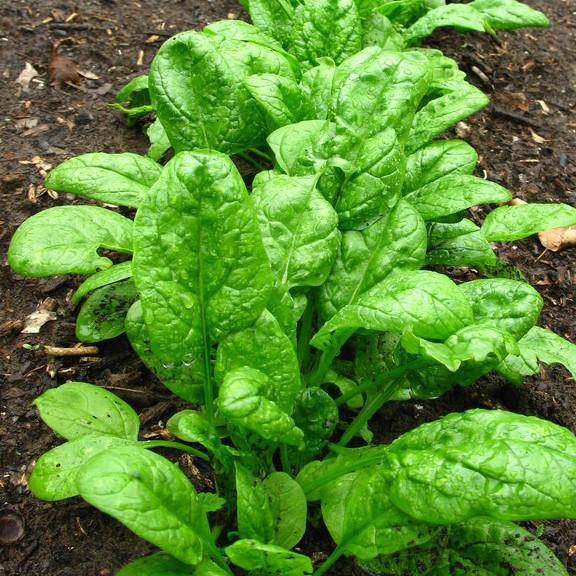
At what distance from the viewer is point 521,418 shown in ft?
4.91

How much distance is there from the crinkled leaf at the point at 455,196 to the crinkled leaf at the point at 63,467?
1.09m

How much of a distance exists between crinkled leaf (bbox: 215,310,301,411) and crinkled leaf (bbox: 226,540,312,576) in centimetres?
35

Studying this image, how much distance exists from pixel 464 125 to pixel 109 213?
6.46ft

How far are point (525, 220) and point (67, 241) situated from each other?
4.39ft

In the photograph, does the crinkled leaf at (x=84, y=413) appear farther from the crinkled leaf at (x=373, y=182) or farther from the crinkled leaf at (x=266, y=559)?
the crinkled leaf at (x=373, y=182)

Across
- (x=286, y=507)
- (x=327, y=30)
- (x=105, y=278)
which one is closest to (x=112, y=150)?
(x=327, y=30)

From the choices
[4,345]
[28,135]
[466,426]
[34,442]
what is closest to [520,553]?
[466,426]

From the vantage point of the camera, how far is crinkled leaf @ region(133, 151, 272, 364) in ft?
5.09

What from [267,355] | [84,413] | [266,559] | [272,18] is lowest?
[84,413]

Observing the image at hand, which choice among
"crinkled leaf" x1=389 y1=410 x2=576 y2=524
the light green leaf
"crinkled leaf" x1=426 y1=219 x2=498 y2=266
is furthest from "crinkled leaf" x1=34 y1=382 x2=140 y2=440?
"crinkled leaf" x1=426 y1=219 x2=498 y2=266

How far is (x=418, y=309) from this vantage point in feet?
5.13

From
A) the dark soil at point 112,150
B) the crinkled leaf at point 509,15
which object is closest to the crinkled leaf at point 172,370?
the dark soil at point 112,150

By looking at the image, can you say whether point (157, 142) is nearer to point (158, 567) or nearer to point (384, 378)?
point (384, 378)

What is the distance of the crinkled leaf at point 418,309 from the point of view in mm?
1562
